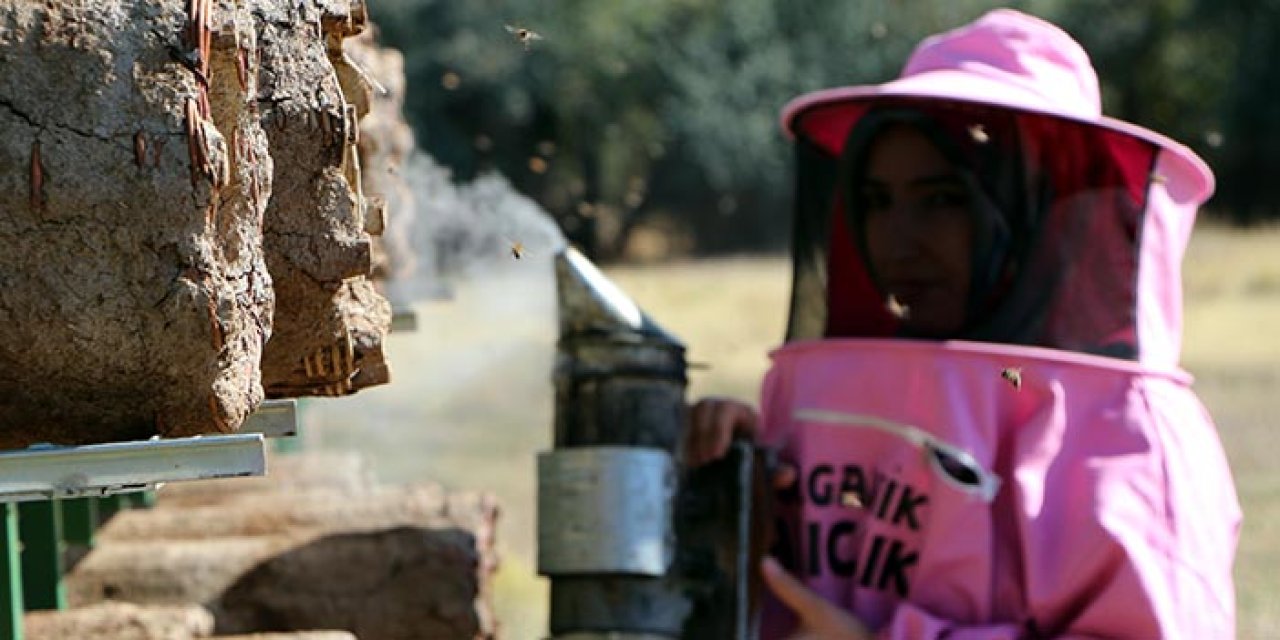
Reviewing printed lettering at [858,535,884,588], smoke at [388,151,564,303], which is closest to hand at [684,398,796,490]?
printed lettering at [858,535,884,588]

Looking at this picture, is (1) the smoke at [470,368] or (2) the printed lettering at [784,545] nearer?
(2) the printed lettering at [784,545]

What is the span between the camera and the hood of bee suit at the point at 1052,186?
10.9ft

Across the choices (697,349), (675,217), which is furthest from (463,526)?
(675,217)

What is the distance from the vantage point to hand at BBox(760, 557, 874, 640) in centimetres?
325

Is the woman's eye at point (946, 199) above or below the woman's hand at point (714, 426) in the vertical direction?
above

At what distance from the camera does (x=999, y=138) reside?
3.46 metres

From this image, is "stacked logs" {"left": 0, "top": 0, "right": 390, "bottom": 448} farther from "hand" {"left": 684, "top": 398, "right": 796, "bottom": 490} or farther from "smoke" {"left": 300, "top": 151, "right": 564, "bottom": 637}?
"hand" {"left": 684, "top": 398, "right": 796, "bottom": 490}

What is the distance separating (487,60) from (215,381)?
52.4 ft

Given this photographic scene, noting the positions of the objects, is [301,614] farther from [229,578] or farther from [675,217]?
[675,217]

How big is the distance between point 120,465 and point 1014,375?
6.15 ft

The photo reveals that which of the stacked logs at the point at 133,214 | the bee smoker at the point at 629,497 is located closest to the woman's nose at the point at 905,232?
the bee smoker at the point at 629,497

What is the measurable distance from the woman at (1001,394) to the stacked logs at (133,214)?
1.62 metres

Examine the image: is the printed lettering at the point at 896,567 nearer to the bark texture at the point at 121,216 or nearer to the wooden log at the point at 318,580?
the wooden log at the point at 318,580

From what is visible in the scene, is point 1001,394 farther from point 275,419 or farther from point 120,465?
point 120,465
